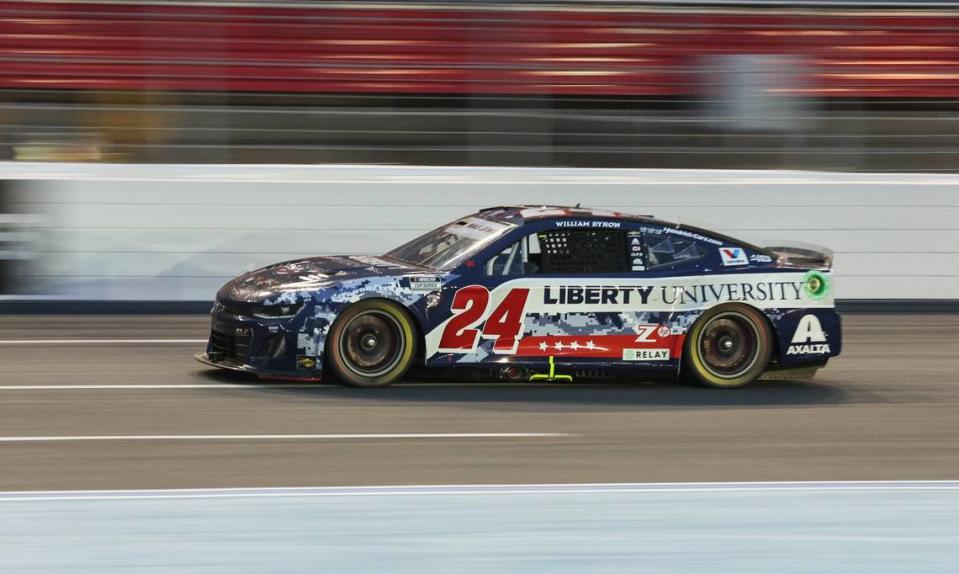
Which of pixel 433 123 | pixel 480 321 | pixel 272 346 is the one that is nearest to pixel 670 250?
pixel 480 321

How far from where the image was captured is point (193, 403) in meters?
8.60

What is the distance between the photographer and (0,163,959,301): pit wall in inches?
503

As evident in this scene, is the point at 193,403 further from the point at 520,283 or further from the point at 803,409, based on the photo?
the point at 803,409

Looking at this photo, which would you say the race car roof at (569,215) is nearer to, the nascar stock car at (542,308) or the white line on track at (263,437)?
the nascar stock car at (542,308)

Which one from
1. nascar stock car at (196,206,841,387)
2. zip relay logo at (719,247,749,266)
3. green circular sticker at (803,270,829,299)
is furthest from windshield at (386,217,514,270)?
green circular sticker at (803,270,829,299)

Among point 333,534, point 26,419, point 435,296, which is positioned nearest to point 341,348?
point 435,296

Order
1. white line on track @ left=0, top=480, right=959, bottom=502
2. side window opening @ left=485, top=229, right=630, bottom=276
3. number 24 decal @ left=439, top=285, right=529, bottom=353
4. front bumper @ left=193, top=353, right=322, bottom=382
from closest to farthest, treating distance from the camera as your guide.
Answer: white line on track @ left=0, top=480, right=959, bottom=502
front bumper @ left=193, top=353, right=322, bottom=382
number 24 decal @ left=439, top=285, right=529, bottom=353
side window opening @ left=485, top=229, right=630, bottom=276

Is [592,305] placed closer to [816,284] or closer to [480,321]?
[480,321]

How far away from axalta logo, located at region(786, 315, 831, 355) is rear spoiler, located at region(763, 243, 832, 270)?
0.37 m

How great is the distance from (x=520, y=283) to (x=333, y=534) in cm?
466

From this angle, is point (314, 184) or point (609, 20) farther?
point (609, 20)

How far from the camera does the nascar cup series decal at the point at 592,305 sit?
9062 mm

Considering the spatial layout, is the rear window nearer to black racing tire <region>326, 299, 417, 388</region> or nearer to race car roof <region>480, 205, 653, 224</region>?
race car roof <region>480, 205, 653, 224</region>

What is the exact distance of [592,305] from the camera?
9.24 m
